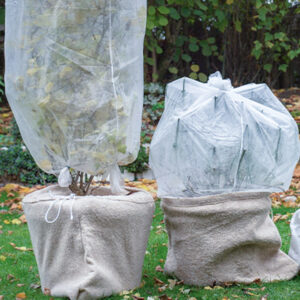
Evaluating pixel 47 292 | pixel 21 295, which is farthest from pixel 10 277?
pixel 47 292

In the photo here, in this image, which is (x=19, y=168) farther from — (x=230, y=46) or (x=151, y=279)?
(x=230, y=46)

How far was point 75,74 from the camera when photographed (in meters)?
3.03

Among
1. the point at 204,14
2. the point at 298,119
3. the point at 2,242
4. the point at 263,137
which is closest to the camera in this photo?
the point at 263,137

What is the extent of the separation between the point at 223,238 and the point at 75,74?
1.30m

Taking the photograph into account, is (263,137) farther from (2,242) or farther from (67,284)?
(2,242)

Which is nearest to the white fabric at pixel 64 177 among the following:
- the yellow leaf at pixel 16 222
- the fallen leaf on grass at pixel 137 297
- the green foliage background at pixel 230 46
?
the fallen leaf on grass at pixel 137 297

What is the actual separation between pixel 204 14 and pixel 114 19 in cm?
700

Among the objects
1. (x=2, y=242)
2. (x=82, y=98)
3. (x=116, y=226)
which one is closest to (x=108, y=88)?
(x=82, y=98)

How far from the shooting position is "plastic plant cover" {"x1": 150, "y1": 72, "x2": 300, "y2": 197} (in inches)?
126

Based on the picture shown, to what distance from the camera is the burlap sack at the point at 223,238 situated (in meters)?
3.18

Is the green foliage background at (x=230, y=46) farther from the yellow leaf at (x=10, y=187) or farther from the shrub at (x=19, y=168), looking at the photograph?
the yellow leaf at (x=10, y=187)

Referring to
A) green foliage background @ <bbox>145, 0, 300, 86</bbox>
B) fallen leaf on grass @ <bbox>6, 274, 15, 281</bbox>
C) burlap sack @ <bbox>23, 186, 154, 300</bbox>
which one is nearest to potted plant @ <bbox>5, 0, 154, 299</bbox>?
burlap sack @ <bbox>23, 186, 154, 300</bbox>

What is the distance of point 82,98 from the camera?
3047 mm

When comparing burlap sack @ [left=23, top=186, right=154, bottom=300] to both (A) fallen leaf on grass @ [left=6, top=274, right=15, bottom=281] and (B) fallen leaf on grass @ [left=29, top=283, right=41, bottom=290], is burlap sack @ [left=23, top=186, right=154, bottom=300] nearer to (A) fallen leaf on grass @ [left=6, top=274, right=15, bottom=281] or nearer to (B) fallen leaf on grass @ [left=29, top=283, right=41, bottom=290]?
(B) fallen leaf on grass @ [left=29, top=283, right=41, bottom=290]
